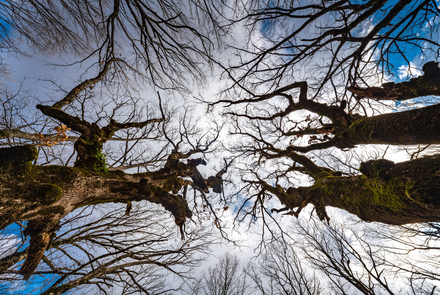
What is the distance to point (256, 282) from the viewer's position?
662 centimetres

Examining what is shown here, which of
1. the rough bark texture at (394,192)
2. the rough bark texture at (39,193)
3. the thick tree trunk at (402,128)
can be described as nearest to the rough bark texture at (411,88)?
the thick tree trunk at (402,128)

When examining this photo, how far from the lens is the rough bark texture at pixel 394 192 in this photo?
1565mm

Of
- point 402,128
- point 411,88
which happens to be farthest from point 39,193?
point 411,88

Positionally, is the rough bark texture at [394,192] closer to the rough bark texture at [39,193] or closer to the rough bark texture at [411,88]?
the rough bark texture at [411,88]

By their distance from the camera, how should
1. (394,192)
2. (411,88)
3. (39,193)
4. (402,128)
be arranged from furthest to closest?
(411,88) < (402,128) < (394,192) < (39,193)

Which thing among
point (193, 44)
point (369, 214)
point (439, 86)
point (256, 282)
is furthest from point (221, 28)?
point (256, 282)

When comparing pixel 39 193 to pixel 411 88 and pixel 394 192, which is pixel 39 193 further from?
pixel 411 88

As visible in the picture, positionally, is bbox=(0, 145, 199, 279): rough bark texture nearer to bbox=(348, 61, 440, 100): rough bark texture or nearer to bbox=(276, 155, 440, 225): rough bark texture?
bbox=(276, 155, 440, 225): rough bark texture

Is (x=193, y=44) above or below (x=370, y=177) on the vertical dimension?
above

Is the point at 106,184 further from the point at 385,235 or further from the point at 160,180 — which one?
the point at 385,235

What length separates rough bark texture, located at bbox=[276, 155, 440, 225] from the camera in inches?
61.6

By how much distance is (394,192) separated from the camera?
184 centimetres

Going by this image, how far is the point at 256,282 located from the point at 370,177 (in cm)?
720

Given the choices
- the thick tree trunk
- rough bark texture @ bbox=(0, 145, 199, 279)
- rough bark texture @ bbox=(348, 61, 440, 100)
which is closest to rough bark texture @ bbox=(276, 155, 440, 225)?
the thick tree trunk
